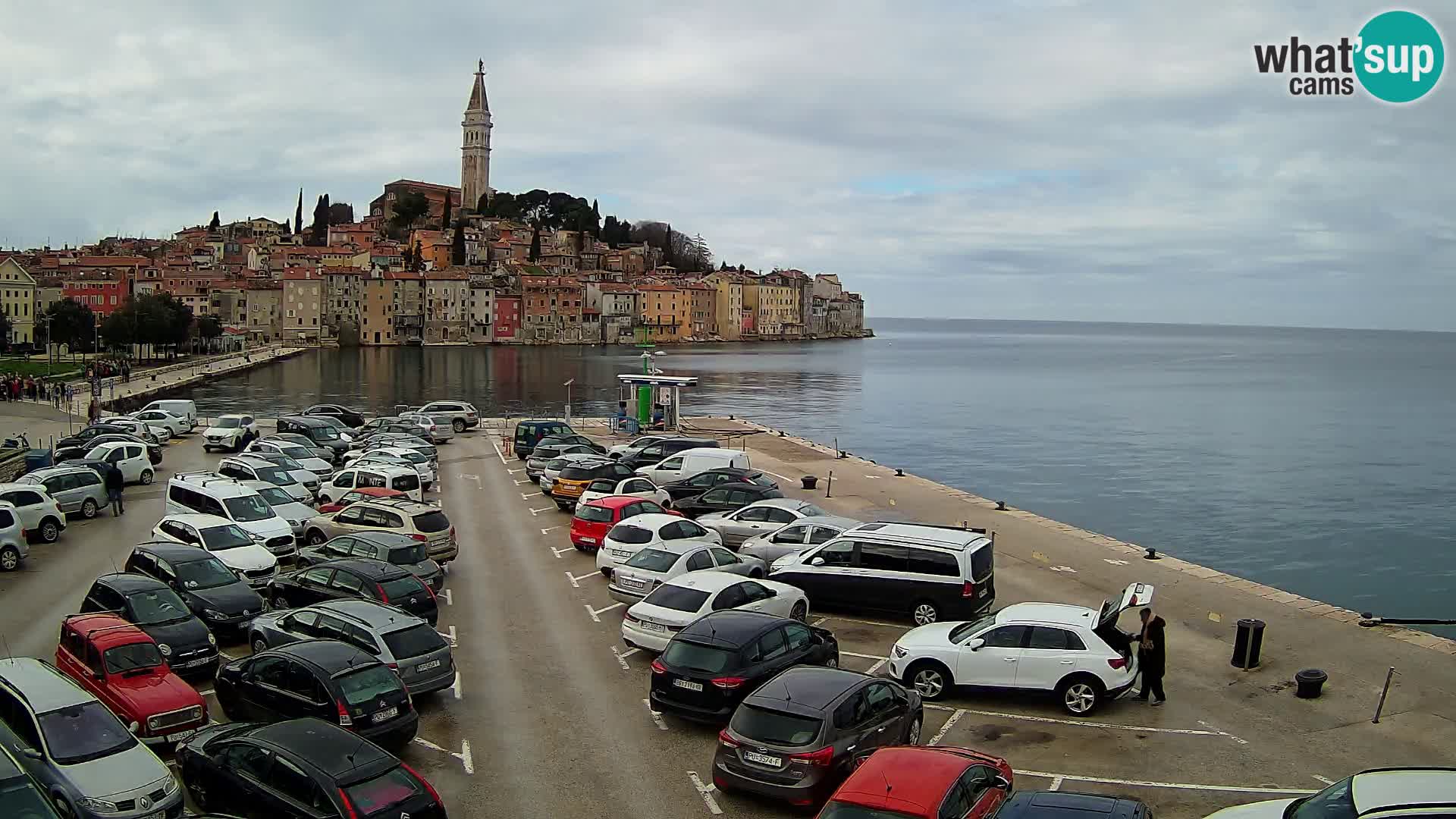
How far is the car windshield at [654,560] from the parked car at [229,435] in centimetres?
2371

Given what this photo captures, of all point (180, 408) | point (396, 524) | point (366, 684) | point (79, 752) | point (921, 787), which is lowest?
point (79, 752)

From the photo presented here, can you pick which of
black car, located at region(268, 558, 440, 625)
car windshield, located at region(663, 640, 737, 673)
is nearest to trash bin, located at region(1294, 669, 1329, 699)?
car windshield, located at region(663, 640, 737, 673)

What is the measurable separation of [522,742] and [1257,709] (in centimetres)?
861

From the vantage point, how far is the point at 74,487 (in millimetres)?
24484

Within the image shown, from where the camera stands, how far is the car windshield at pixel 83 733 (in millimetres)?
9352

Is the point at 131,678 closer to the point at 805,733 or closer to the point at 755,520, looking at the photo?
the point at 805,733

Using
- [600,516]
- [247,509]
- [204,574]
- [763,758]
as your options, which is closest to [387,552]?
[204,574]

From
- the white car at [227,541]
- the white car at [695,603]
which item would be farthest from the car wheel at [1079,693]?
the white car at [227,541]

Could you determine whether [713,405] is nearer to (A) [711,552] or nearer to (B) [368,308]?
(A) [711,552]

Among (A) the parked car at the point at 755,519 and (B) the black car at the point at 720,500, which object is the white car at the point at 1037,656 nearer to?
(A) the parked car at the point at 755,519

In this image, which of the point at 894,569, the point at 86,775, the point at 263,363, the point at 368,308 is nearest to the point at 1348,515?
the point at 894,569

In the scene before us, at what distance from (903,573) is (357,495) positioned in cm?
1282

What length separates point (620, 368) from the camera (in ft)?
431

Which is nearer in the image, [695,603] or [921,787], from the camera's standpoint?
[921,787]
